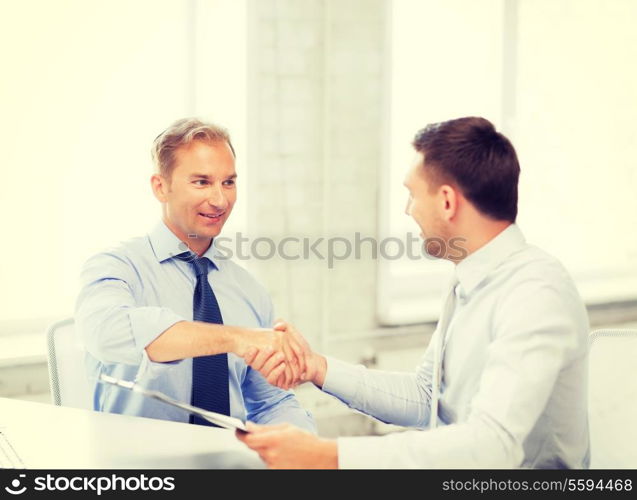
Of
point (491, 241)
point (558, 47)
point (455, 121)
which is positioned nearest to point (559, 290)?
point (491, 241)

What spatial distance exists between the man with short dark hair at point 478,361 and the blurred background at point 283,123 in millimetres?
1356

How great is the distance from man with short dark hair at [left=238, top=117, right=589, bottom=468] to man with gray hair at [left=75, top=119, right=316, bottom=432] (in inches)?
6.6

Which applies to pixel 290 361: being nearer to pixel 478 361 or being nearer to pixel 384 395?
pixel 384 395

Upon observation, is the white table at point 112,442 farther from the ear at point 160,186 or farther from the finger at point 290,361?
the ear at point 160,186

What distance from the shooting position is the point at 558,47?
3.93 metres

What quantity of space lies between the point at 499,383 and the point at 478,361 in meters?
0.24

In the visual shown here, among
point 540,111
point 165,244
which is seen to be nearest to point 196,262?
point 165,244

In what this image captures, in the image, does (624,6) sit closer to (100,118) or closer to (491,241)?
(100,118)

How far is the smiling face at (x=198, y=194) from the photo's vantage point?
200 centimetres

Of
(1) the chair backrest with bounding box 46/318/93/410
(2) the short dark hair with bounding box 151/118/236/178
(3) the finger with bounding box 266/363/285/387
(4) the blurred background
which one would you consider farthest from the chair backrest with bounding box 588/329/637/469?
(4) the blurred background

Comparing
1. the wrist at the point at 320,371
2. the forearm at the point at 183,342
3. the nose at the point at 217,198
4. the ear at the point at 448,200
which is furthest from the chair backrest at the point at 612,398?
the nose at the point at 217,198

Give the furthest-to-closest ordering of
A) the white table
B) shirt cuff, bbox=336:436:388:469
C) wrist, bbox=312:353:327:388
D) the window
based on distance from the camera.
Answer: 1. the window
2. wrist, bbox=312:353:327:388
3. the white table
4. shirt cuff, bbox=336:436:388:469

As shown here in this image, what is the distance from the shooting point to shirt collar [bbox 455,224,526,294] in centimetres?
150
